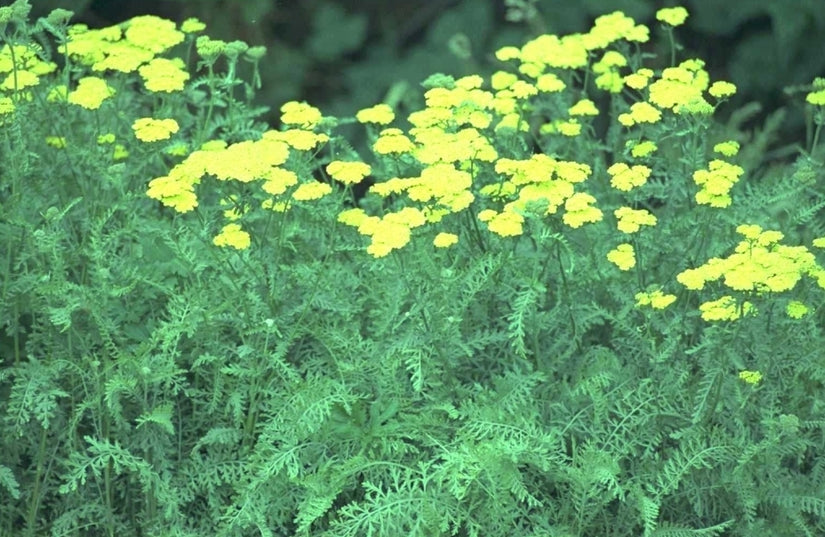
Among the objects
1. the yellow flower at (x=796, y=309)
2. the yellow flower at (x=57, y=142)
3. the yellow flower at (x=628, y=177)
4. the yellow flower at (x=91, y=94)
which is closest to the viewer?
the yellow flower at (x=796, y=309)

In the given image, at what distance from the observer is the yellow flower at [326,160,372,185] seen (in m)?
2.71

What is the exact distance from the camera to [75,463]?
2.63m

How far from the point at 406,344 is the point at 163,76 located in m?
0.76

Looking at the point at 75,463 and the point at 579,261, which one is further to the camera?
the point at 579,261

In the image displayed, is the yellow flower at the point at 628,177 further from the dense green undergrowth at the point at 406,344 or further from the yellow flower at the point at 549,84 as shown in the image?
the yellow flower at the point at 549,84

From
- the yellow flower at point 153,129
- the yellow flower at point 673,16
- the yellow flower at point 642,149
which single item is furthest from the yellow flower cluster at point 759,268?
the yellow flower at point 153,129

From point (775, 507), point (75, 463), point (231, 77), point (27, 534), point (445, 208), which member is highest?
point (231, 77)

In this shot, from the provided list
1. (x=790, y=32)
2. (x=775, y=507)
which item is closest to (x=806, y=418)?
(x=775, y=507)

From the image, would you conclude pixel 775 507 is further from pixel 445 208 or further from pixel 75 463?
pixel 75 463

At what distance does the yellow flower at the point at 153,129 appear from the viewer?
271cm

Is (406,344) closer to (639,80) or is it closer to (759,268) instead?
(759,268)

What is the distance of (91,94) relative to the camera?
286 cm

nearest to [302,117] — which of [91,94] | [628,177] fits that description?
[91,94]

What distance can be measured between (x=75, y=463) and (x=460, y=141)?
3.05 feet
